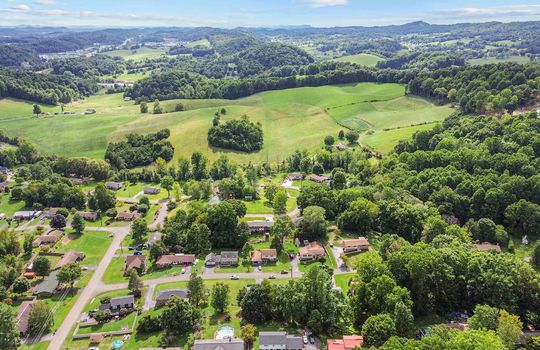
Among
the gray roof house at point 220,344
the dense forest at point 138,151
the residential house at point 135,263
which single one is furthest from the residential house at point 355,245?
the dense forest at point 138,151

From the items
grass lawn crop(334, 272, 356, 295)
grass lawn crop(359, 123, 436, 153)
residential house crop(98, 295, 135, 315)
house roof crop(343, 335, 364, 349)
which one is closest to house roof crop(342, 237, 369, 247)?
grass lawn crop(334, 272, 356, 295)

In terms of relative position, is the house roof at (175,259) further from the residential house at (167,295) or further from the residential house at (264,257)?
the residential house at (264,257)

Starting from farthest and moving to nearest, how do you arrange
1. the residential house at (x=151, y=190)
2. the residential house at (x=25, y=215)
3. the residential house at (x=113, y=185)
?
the residential house at (x=113, y=185)
the residential house at (x=151, y=190)
the residential house at (x=25, y=215)

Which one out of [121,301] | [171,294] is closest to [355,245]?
[171,294]

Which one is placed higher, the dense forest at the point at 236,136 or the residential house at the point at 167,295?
the dense forest at the point at 236,136

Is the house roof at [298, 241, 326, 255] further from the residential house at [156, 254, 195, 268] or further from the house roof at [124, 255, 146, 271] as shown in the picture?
the house roof at [124, 255, 146, 271]
